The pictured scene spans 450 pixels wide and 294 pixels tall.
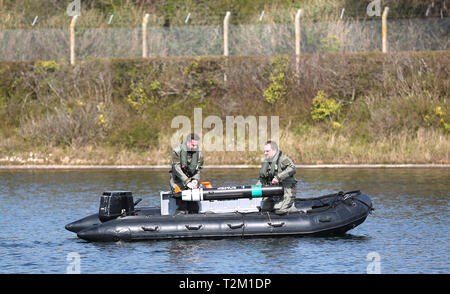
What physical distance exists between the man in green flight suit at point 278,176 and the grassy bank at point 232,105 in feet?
46.1

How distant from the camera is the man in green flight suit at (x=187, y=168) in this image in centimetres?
1956

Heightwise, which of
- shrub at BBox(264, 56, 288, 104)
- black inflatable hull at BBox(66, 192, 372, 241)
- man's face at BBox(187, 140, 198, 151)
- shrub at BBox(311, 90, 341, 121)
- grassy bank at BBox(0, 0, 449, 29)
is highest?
grassy bank at BBox(0, 0, 449, 29)

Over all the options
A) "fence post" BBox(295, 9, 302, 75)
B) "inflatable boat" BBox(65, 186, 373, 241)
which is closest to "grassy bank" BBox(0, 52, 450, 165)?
"fence post" BBox(295, 9, 302, 75)

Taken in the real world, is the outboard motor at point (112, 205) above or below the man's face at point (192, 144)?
below

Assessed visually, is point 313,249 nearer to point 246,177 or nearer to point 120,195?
point 120,195

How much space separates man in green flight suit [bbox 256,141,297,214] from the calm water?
29.3 inches

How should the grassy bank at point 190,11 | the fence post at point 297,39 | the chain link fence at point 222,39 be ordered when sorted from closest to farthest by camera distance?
the fence post at point 297,39, the chain link fence at point 222,39, the grassy bank at point 190,11

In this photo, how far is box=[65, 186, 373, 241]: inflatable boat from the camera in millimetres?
18703

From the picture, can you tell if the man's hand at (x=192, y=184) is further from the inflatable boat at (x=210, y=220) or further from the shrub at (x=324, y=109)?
the shrub at (x=324, y=109)

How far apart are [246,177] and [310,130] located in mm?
6460

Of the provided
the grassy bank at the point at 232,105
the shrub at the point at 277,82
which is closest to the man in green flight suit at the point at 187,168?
the grassy bank at the point at 232,105

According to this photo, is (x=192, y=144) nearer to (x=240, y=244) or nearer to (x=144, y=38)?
(x=240, y=244)

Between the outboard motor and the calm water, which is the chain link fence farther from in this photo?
the outboard motor

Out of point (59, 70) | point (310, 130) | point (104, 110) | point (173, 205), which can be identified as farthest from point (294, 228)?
point (59, 70)
